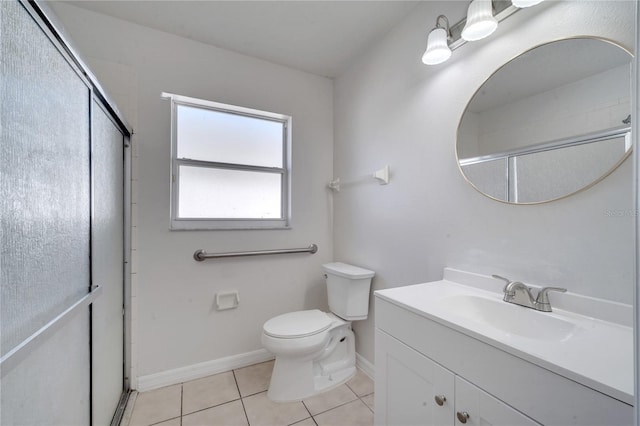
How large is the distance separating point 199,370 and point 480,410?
5.72 ft

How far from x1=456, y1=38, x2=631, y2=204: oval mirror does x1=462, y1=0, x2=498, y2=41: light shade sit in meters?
0.16

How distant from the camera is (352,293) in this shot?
1.73m

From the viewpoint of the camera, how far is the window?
184 cm

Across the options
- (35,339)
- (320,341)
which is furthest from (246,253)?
(35,339)

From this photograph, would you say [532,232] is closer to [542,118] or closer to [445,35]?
[542,118]

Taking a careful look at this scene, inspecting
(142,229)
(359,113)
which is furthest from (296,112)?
(142,229)

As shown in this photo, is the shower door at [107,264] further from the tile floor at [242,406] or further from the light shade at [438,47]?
the light shade at [438,47]

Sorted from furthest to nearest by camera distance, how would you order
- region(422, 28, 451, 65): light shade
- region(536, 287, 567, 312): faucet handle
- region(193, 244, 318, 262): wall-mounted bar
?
A: region(193, 244, 318, 262): wall-mounted bar, region(422, 28, 451, 65): light shade, region(536, 287, 567, 312): faucet handle

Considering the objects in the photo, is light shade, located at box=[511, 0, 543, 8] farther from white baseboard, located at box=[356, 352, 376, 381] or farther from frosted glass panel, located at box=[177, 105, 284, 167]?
white baseboard, located at box=[356, 352, 376, 381]

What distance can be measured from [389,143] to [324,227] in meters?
0.91

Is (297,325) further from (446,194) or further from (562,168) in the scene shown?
(562,168)

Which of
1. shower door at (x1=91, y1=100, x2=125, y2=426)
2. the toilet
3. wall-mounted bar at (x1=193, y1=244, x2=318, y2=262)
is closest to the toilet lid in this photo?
the toilet

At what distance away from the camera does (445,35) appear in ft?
3.99

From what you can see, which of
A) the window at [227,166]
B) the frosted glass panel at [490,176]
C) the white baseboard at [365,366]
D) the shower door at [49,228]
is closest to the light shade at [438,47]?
the frosted glass panel at [490,176]
